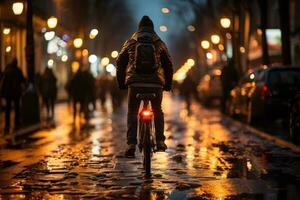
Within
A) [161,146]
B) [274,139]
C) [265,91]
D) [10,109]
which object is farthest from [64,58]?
[161,146]

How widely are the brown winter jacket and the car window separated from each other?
9501 mm

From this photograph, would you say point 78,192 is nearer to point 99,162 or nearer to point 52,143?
point 99,162

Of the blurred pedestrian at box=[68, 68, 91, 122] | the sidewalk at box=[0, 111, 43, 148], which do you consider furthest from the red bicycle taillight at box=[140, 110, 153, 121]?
the blurred pedestrian at box=[68, 68, 91, 122]

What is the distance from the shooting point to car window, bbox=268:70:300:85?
20094mm

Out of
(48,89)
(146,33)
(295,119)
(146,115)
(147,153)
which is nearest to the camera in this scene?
(147,153)

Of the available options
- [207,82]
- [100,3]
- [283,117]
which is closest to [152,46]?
[283,117]

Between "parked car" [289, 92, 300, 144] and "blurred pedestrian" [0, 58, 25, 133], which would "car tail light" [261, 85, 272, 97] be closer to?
"parked car" [289, 92, 300, 144]

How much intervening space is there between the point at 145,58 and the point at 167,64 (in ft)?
1.97

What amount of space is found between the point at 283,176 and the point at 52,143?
23.7 ft

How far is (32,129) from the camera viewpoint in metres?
21.1

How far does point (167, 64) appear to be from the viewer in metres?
10.9

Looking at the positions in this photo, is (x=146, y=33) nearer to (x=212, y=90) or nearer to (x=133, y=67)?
(x=133, y=67)

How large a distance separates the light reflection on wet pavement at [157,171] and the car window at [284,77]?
3277 mm

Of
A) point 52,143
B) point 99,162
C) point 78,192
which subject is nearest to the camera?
point 78,192
